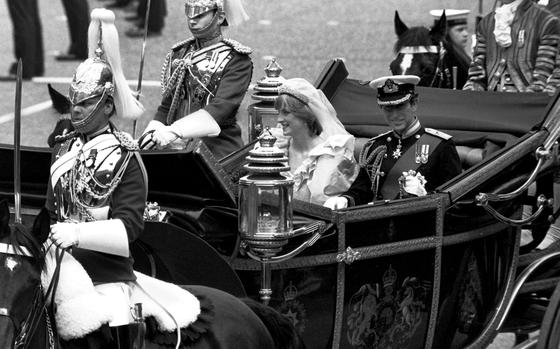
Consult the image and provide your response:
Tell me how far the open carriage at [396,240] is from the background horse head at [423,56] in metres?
1.06

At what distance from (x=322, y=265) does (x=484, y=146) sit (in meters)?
1.44

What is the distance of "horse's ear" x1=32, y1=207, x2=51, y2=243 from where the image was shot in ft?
12.6

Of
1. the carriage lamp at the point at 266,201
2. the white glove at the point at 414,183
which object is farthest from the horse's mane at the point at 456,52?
the carriage lamp at the point at 266,201

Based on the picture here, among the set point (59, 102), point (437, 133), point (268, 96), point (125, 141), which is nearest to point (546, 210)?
point (437, 133)

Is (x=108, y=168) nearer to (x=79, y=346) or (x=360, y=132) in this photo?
(x=79, y=346)

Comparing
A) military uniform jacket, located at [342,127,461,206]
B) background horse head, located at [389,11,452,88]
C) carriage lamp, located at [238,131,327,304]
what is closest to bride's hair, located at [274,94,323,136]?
military uniform jacket, located at [342,127,461,206]

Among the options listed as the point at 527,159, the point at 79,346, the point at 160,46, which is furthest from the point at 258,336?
the point at 160,46

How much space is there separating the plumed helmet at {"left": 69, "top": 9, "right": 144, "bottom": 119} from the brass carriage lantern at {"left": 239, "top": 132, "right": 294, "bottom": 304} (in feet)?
2.33

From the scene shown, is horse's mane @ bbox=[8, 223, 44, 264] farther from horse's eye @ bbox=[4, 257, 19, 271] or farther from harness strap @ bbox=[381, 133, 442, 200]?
harness strap @ bbox=[381, 133, 442, 200]

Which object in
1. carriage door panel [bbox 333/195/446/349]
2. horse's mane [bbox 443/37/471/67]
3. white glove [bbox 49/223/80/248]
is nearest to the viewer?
white glove [bbox 49/223/80/248]

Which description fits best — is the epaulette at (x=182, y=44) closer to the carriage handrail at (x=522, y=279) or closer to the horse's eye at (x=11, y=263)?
the carriage handrail at (x=522, y=279)

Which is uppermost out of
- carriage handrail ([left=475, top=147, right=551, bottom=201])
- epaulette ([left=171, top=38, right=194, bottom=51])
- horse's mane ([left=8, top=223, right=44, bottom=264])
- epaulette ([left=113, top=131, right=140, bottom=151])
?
epaulette ([left=113, top=131, right=140, bottom=151])

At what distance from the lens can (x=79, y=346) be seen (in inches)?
161

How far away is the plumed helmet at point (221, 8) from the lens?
611 cm
